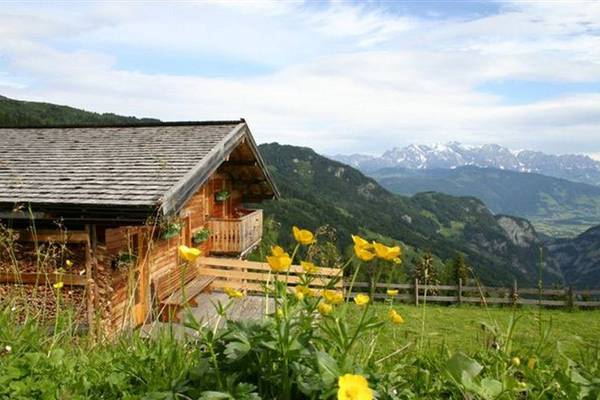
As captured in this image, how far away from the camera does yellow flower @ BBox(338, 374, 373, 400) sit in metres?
1.27

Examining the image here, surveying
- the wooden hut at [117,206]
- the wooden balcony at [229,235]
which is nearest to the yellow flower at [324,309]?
the wooden hut at [117,206]

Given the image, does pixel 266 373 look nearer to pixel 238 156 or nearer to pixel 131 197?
pixel 131 197

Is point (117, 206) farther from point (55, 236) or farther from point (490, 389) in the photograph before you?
point (490, 389)

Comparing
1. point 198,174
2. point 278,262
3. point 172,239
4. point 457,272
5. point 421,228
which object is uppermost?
point 198,174

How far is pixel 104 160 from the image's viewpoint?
1107 centimetres

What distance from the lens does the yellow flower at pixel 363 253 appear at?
5.75ft

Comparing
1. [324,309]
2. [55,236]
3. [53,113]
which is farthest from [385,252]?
[53,113]

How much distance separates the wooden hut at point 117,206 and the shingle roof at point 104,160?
28mm

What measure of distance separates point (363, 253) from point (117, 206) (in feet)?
24.7

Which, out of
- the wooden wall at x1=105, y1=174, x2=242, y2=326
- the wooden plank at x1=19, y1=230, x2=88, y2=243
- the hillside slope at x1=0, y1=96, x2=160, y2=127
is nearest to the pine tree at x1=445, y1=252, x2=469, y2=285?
the wooden wall at x1=105, y1=174, x2=242, y2=326

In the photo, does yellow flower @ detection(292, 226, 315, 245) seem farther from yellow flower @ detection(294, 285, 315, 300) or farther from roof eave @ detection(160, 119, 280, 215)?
roof eave @ detection(160, 119, 280, 215)

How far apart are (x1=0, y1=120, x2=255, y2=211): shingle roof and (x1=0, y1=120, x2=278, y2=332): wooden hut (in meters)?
0.03

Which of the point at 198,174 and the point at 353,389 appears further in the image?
the point at 198,174

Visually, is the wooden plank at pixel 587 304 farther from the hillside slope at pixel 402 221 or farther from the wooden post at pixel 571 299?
the hillside slope at pixel 402 221
